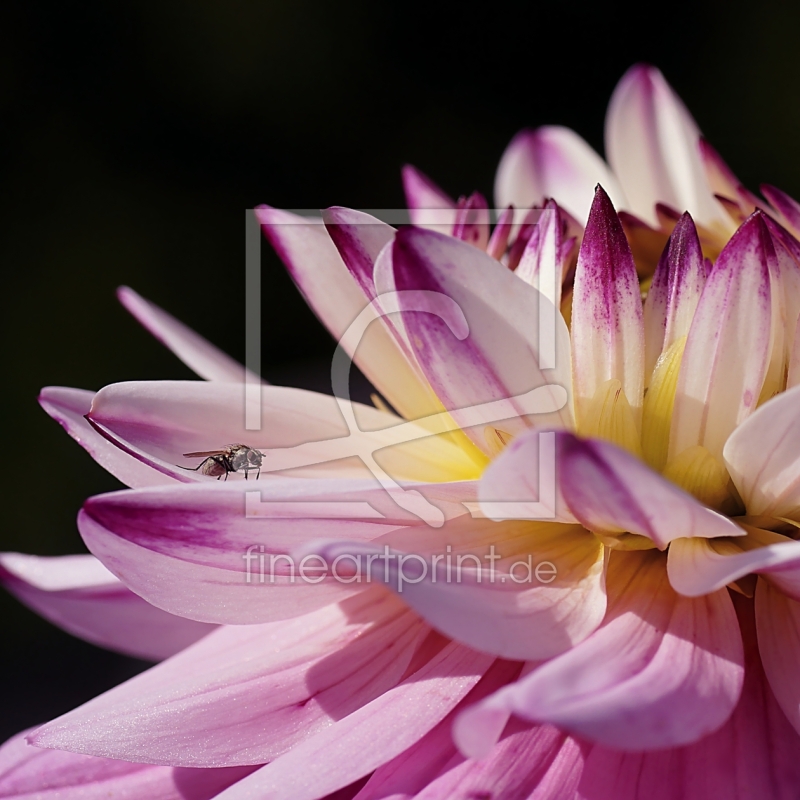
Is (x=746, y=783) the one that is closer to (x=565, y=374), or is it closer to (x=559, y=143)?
(x=565, y=374)

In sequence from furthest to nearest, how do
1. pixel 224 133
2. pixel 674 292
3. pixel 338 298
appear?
pixel 224 133 < pixel 338 298 < pixel 674 292

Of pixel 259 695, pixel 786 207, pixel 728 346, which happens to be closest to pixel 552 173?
pixel 786 207

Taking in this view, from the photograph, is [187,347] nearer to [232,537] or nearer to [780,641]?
[232,537]

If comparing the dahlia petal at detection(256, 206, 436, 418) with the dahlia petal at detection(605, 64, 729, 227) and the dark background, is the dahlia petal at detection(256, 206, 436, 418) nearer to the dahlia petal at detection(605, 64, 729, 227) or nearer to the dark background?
the dahlia petal at detection(605, 64, 729, 227)

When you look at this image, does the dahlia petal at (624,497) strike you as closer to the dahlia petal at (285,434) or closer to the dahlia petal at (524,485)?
the dahlia petal at (524,485)

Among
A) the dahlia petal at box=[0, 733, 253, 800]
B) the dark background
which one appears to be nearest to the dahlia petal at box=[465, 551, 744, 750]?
the dahlia petal at box=[0, 733, 253, 800]

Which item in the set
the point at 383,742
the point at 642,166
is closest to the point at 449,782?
the point at 383,742

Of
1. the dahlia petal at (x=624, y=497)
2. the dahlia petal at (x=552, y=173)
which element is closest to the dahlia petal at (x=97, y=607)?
the dahlia petal at (x=624, y=497)
